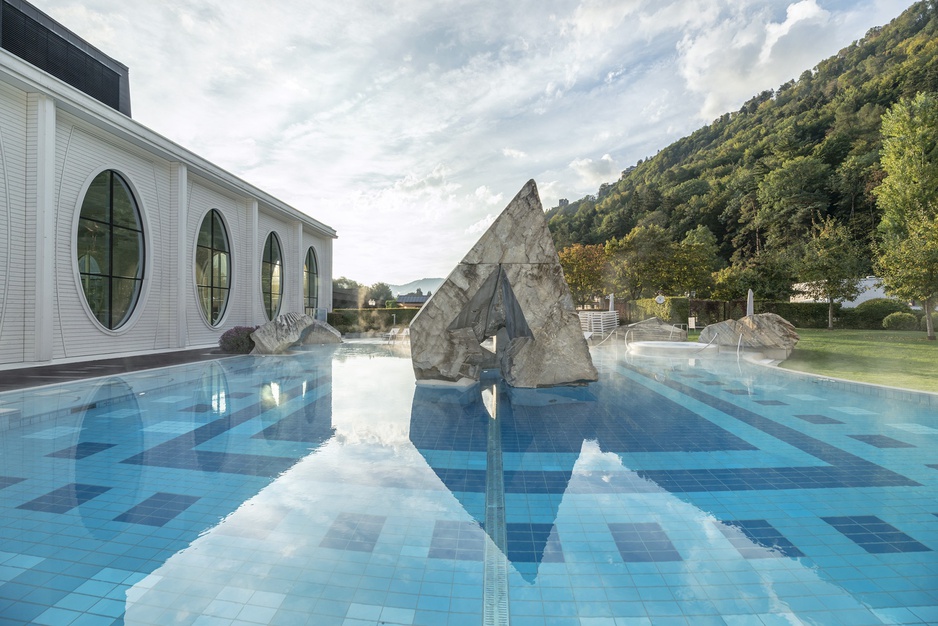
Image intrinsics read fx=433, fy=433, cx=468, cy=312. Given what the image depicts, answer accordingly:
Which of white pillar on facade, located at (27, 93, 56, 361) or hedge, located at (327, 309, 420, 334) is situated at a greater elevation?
white pillar on facade, located at (27, 93, 56, 361)

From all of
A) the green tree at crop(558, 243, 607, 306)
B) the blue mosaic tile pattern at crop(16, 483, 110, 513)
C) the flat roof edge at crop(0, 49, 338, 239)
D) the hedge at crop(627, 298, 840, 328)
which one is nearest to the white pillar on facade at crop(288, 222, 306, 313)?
the flat roof edge at crop(0, 49, 338, 239)

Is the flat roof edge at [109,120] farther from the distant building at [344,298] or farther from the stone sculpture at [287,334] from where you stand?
the distant building at [344,298]

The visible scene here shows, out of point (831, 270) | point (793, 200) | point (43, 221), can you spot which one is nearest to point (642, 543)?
point (43, 221)

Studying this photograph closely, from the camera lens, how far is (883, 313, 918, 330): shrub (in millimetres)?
17953

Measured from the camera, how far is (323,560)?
255cm

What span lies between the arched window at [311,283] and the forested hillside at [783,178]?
1831cm

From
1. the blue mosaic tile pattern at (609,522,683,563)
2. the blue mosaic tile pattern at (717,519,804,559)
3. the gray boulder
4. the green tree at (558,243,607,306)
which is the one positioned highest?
the green tree at (558,243,607,306)

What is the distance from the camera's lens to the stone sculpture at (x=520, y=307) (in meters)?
7.89

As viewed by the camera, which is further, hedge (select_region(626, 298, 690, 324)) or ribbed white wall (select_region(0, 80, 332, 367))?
hedge (select_region(626, 298, 690, 324))

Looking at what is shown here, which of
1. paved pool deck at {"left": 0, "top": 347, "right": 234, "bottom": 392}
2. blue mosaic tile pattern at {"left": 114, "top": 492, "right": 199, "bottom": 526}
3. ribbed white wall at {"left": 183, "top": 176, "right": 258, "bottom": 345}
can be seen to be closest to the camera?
blue mosaic tile pattern at {"left": 114, "top": 492, "right": 199, "bottom": 526}

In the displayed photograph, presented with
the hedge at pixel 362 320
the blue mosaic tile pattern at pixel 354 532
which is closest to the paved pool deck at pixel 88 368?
the blue mosaic tile pattern at pixel 354 532

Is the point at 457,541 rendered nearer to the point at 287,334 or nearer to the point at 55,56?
the point at 287,334

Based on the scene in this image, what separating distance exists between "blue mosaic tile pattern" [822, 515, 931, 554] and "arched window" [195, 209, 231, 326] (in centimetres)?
1680

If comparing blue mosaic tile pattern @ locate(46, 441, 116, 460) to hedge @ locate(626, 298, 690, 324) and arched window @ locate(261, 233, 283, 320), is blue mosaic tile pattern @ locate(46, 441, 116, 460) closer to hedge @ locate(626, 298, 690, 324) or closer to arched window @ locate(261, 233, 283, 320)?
arched window @ locate(261, 233, 283, 320)
